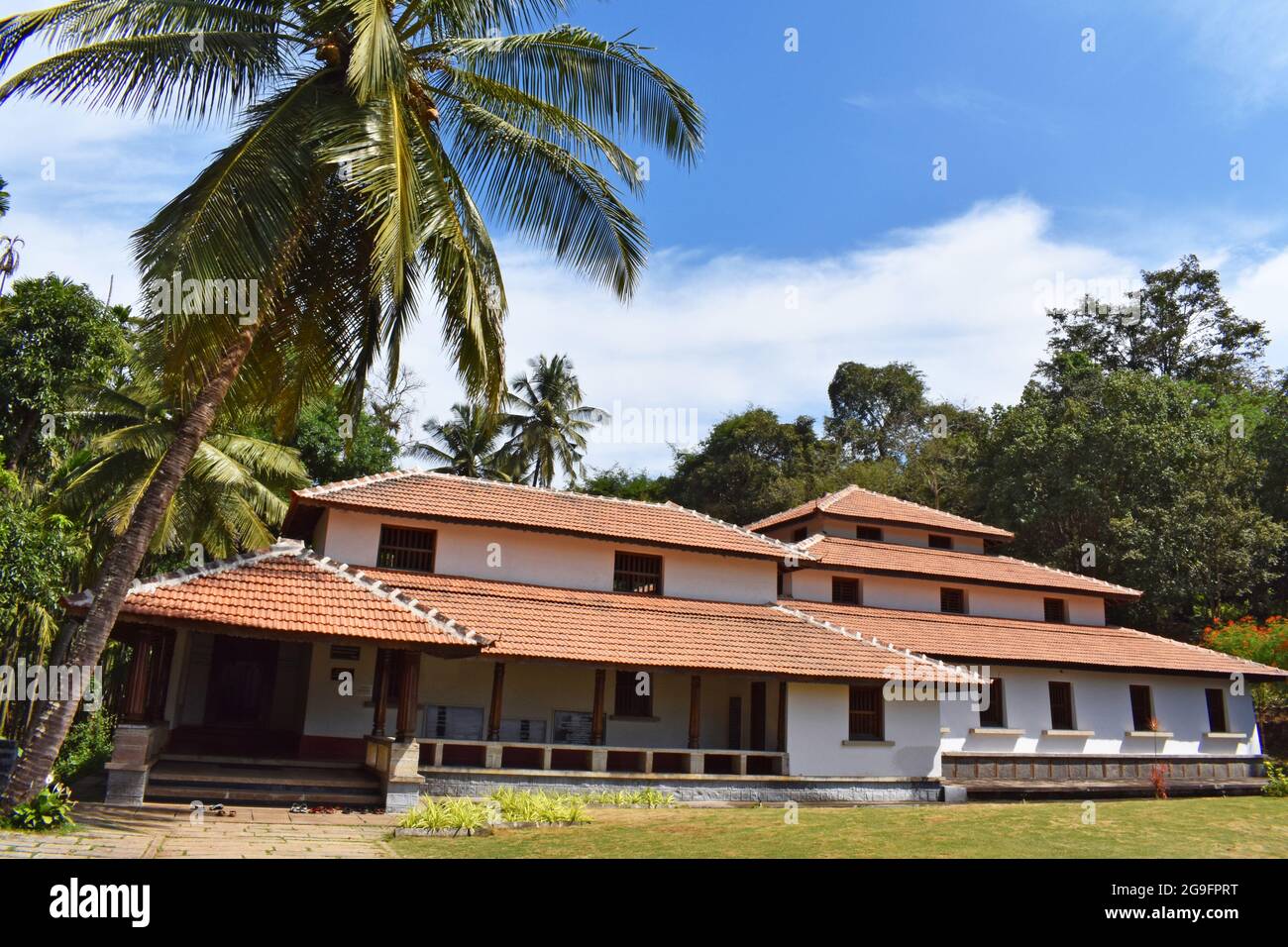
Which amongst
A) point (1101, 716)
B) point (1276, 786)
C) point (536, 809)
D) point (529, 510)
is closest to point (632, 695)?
point (529, 510)

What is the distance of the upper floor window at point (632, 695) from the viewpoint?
2086cm

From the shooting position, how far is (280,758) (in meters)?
16.0

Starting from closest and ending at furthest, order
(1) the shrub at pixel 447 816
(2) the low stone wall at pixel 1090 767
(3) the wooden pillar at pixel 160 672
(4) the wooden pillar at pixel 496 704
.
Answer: (1) the shrub at pixel 447 816, (3) the wooden pillar at pixel 160 672, (4) the wooden pillar at pixel 496 704, (2) the low stone wall at pixel 1090 767

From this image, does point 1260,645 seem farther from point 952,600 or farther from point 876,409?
point 876,409

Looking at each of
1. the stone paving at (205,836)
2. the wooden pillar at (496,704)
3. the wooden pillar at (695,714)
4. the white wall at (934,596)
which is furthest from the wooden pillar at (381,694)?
the white wall at (934,596)

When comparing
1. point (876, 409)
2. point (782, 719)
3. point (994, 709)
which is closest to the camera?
point (782, 719)

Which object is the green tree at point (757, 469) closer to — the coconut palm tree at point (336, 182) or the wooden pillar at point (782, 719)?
the wooden pillar at point (782, 719)

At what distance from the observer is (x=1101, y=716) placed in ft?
81.6

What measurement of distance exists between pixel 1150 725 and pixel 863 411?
3758cm

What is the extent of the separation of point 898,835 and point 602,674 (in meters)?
6.85

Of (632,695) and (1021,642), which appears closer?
(632,695)

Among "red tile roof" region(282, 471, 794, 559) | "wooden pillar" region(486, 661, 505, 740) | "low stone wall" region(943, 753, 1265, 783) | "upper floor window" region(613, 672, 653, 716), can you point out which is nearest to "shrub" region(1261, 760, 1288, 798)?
"low stone wall" region(943, 753, 1265, 783)

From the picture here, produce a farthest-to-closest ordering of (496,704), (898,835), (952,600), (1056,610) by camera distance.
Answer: (1056,610)
(952,600)
(496,704)
(898,835)

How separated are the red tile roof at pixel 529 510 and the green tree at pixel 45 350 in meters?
5.76
